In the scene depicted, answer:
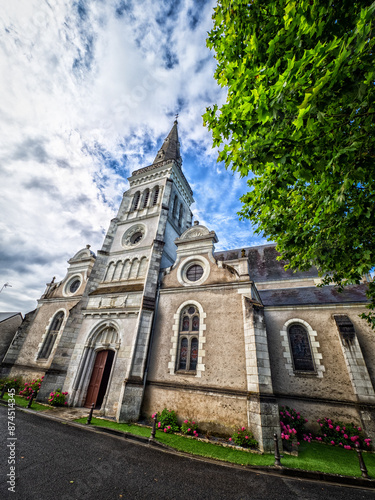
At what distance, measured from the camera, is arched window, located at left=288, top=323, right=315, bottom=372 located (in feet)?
34.6

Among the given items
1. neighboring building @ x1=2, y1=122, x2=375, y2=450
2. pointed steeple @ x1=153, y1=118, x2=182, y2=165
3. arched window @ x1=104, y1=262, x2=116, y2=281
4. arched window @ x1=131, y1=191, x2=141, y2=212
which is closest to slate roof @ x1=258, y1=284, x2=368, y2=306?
neighboring building @ x1=2, y1=122, x2=375, y2=450

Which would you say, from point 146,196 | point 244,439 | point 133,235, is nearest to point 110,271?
point 133,235

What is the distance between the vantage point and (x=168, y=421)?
8.72 metres

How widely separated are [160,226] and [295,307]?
1020cm

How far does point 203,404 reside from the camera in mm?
8812

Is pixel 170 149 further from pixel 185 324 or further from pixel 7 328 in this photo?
pixel 7 328

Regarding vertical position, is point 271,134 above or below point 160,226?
below

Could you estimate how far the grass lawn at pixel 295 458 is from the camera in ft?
19.6

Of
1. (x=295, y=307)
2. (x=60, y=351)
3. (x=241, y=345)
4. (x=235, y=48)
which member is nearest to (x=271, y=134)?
(x=235, y=48)

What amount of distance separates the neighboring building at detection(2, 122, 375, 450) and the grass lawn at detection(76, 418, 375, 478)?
940mm

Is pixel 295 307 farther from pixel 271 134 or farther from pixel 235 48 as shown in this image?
pixel 235 48

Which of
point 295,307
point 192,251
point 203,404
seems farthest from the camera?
point 192,251

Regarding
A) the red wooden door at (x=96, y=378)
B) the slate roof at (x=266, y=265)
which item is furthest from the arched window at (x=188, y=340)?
the slate roof at (x=266, y=265)

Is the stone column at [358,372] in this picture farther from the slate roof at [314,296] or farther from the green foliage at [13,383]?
the green foliage at [13,383]
